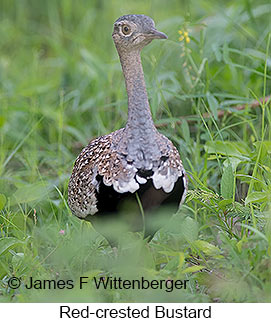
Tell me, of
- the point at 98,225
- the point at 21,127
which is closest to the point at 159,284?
the point at 98,225

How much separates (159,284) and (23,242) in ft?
2.33

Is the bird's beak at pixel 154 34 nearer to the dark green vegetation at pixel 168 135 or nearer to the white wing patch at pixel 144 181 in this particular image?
the white wing patch at pixel 144 181

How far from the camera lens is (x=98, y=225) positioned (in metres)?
3.15

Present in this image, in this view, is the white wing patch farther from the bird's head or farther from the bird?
the bird's head

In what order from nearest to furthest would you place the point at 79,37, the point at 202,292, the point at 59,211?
the point at 202,292
the point at 59,211
the point at 79,37

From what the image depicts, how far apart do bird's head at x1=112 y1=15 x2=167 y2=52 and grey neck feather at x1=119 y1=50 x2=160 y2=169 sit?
0.05 meters

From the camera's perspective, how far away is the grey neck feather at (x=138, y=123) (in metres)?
2.98

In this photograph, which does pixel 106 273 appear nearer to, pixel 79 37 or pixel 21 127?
pixel 21 127

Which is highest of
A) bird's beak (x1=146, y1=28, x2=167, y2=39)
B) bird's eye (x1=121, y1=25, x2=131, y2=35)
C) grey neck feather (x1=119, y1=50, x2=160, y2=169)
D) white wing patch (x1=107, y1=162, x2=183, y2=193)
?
bird's eye (x1=121, y1=25, x2=131, y2=35)

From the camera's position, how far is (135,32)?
3.00 m

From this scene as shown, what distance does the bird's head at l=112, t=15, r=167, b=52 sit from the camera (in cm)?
297

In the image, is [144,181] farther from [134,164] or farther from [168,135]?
[168,135]

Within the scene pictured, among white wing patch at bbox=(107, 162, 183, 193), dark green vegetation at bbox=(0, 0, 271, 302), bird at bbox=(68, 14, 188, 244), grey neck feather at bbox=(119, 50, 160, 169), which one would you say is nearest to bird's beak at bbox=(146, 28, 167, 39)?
bird at bbox=(68, 14, 188, 244)

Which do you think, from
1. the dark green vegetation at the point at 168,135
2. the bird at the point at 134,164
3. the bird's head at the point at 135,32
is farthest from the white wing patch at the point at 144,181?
the bird's head at the point at 135,32
